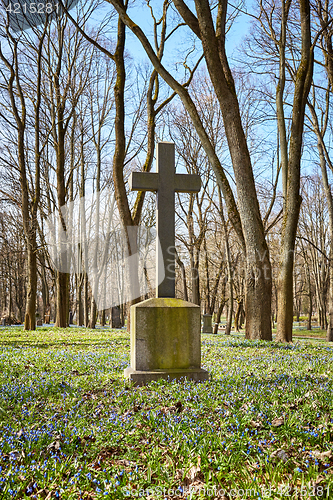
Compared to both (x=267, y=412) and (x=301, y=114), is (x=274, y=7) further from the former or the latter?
(x=267, y=412)

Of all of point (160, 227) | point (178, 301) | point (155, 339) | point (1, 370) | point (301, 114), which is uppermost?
point (301, 114)

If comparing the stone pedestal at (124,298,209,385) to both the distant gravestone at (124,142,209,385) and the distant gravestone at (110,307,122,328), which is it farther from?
the distant gravestone at (110,307,122,328)

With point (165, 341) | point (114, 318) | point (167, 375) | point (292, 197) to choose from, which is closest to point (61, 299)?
point (114, 318)

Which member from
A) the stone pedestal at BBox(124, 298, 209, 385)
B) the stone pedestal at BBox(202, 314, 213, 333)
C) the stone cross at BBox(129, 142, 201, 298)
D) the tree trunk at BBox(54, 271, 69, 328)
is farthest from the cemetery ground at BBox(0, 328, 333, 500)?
the stone pedestal at BBox(202, 314, 213, 333)

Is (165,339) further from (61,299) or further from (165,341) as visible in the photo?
(61,299)

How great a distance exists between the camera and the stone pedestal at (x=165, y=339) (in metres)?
4.84

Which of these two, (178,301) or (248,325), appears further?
(248,325)

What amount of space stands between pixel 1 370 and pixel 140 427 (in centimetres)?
339

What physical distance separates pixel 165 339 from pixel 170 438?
202 cm

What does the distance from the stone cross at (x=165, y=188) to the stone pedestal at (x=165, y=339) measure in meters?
0.53

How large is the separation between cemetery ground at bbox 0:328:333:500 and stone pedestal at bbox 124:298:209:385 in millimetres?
339

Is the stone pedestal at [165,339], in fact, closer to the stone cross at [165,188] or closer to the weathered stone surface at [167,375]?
the weathered stone surface at [167,375]

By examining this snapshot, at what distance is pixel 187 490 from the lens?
224 cm

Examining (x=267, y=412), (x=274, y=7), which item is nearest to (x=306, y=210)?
(x=274, y=7)
